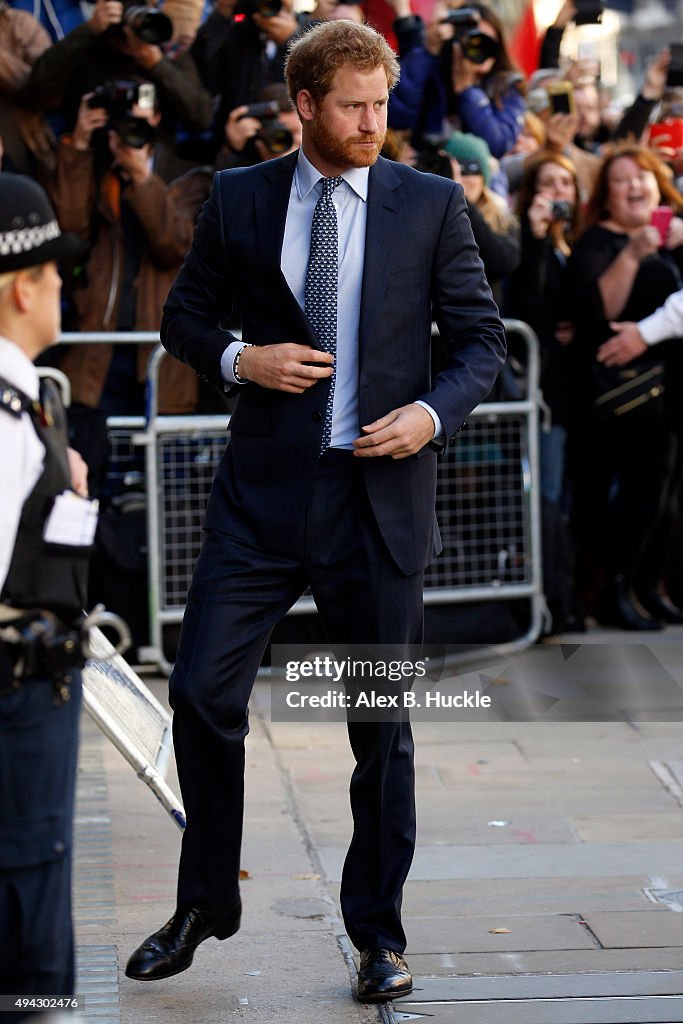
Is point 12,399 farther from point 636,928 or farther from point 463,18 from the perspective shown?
point 463,18

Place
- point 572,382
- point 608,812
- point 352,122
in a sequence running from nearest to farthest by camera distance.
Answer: point 352,122 → point 608,812 → point 572,382

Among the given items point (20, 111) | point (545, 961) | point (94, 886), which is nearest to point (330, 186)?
point (545, 961)

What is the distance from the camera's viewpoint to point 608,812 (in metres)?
5.33

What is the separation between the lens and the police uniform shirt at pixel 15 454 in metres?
2.59

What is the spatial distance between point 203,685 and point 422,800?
1912 millimetres

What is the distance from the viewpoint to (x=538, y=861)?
4824 mm

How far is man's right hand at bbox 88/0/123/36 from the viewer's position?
23.1ft

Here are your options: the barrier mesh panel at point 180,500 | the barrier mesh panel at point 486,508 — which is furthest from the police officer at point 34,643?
the barrier mesh panel at point 486,508

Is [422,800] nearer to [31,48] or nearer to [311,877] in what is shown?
[311,877]

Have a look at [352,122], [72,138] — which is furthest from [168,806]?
[72,138]

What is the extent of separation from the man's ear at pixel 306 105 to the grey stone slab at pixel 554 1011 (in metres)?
2.06

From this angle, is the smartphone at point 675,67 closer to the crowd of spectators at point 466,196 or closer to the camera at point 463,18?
the crowd of spectators at point 466,196

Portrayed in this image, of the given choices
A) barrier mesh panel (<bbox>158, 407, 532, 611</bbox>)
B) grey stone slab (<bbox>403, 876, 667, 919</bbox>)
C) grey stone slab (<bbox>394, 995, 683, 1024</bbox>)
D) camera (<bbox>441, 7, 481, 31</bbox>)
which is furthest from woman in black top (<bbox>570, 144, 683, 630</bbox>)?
grey stone slab (<bbox>394, 995, 683, 1024</bbox>)

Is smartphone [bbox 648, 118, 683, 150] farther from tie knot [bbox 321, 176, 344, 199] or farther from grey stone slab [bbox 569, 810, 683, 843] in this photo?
tie knot [bbox 321, 176, 344, 199]
